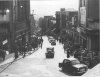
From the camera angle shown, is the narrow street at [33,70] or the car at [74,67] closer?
the car at [74,67]

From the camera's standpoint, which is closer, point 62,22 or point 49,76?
point 49,76

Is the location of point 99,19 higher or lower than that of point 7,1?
lower

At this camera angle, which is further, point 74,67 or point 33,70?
point 33,70

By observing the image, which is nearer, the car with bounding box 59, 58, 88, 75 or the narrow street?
the car with bounding box 59, 58, 88, 75

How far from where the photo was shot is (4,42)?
4600 cm

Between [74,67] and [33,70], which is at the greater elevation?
[74,67]

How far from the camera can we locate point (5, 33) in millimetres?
47875

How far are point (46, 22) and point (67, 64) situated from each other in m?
170

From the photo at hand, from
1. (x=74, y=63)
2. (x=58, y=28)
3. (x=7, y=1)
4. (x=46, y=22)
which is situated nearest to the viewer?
(x=74, y=63)

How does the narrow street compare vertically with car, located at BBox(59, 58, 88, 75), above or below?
below

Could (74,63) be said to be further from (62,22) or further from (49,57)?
(62,22)

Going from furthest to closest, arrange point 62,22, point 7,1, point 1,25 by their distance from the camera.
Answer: point 62,22 → point 7,1 → point 1,25

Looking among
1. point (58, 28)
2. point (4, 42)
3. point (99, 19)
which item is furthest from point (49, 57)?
point (58, 28)

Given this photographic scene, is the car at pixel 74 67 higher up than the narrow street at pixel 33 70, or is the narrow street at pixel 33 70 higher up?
the car at pixel 74 67
